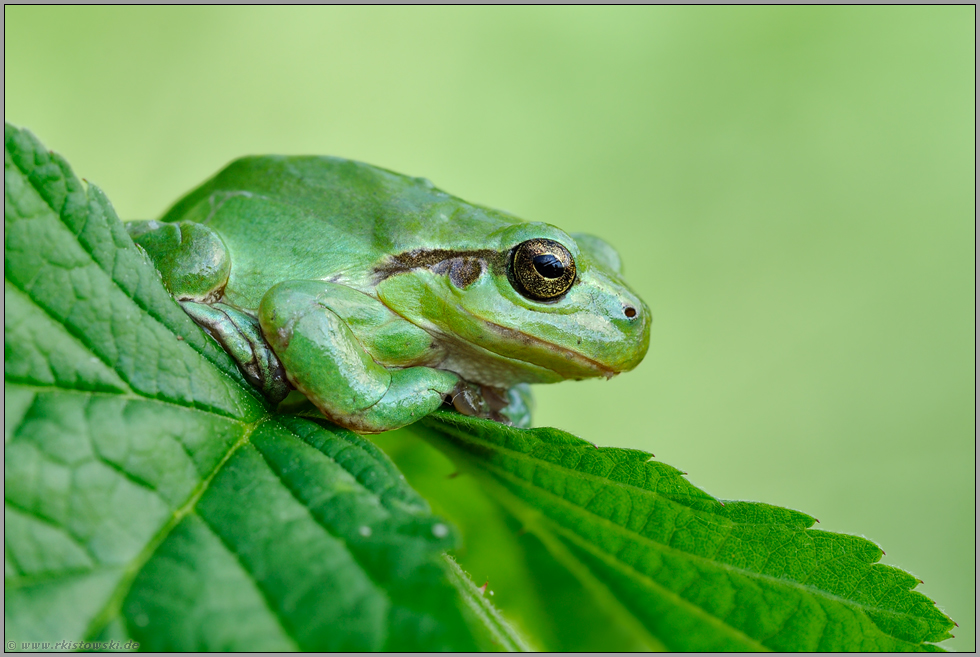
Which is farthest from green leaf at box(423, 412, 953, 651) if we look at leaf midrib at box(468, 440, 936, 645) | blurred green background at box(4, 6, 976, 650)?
blurred green background at box(4, 6, 976, 650)

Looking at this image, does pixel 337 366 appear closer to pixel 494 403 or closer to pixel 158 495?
pixel 158 495

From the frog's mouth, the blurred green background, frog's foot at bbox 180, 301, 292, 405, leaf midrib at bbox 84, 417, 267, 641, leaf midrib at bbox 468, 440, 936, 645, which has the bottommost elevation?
leaf midrib at bbox 84, 417, 267, 641

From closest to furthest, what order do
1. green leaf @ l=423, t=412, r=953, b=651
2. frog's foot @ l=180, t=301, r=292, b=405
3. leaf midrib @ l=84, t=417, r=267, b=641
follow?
leaf midrib @ l=84, t=417, r=267, b=641
green leaf @ l=423, t=412, r=953, b=651
frog's foot @ l=180, t=301, r=292, b=405

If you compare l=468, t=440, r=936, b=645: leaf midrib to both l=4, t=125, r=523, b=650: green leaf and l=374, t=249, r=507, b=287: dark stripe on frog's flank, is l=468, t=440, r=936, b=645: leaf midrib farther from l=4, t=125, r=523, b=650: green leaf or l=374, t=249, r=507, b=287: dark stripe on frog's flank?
l=374, t=249, r=507, b=287: dark stripe on frog's flank

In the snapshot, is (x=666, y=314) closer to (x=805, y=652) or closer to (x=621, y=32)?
(x=621, y=32)

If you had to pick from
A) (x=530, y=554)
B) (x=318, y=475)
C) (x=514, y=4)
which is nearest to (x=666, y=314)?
(x=514, y=4)

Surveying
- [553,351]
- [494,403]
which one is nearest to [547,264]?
[553,351]
